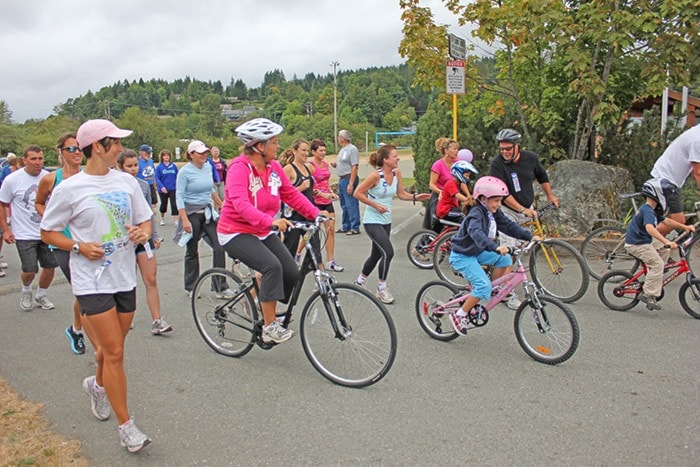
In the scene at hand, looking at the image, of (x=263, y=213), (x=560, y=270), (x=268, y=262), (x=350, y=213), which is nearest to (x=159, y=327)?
(x=268, y=262)

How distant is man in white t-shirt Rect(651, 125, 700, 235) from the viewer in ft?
18.8

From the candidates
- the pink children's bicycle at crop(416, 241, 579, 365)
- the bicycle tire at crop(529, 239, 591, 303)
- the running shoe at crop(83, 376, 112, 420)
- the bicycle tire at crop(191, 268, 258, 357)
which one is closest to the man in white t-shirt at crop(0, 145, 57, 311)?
the bicycle tire at crop(191, 268, 258, 357)

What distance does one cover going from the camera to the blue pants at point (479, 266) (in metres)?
5.00

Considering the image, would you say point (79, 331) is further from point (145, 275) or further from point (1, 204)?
point (1, 204)

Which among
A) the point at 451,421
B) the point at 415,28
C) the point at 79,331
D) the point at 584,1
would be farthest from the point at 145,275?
the point at 584,1

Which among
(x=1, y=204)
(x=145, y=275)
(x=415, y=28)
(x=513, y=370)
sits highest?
(x=415, y=28)

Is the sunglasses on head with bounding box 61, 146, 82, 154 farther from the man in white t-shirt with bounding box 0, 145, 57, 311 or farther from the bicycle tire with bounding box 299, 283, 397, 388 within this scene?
the bicycle tire with bounding box 299, 283, 397, 388

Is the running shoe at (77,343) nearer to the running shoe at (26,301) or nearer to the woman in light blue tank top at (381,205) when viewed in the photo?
the running shoe at (26,301)

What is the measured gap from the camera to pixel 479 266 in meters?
5.15

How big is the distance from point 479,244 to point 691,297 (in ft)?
8.99

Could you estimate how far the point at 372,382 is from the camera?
4.44m

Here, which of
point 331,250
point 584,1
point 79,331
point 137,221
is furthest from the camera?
point 584,1

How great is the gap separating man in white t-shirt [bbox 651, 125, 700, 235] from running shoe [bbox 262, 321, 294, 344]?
13.8 feet

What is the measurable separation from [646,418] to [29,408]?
4.42 m
